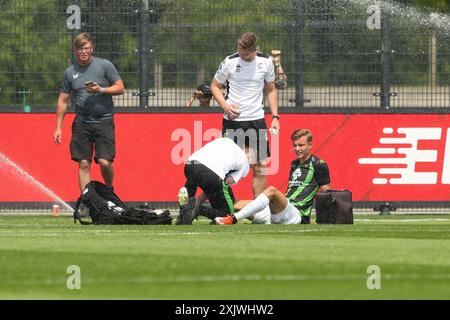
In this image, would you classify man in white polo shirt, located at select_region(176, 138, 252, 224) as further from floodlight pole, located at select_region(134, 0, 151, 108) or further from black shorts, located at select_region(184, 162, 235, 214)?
floodlight pole, located at select_region(134, 0, 151, 108)

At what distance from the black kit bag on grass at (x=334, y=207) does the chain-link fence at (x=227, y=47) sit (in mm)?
4042

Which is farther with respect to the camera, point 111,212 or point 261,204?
point 111,212

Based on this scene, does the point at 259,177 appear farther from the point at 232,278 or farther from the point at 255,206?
the point at 232,278

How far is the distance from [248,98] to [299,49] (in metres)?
2.93

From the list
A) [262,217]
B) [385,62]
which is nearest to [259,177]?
[262,217]

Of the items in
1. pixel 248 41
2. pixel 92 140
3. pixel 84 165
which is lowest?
pixel 84 165

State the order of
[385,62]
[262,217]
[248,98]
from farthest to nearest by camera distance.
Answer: [385,62], [248,98], [262,217]

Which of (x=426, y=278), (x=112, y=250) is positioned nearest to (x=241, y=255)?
(x=112, y=250)

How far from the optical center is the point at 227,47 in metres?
20.0

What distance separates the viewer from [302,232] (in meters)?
14.2

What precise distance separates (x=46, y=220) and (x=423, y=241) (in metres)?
5.94

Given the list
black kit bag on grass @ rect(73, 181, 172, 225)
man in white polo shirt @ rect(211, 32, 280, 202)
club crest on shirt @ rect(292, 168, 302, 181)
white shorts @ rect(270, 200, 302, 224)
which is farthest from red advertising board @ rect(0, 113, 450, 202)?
white shorts @ rect(270, 200, 302, 224)

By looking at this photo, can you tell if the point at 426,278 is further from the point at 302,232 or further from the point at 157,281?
the point at 302,232

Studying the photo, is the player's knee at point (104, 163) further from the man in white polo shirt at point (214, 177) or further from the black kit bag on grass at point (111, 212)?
the man in white polo shirt at point (214, 177)
